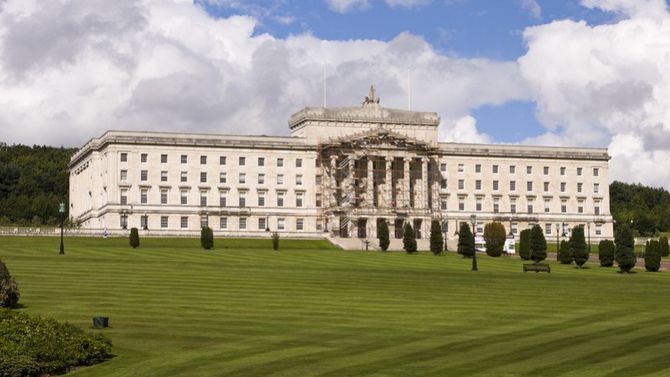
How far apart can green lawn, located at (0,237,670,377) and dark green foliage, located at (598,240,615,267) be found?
22.5m

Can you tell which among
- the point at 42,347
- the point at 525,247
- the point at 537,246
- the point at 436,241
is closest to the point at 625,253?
the point at 537,246

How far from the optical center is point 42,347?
36094 millimetres

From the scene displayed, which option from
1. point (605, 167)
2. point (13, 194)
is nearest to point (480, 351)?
point (605, 167)

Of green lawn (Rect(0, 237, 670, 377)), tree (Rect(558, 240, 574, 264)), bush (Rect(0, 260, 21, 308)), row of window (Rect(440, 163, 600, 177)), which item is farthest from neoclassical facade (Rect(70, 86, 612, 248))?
bush (Rect(0, 260, 21, 308))

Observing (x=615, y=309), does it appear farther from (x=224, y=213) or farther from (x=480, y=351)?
(x=224, y=213)

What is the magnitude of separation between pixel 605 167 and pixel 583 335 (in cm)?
14432

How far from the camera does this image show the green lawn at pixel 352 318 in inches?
1403

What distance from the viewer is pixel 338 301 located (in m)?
54.8

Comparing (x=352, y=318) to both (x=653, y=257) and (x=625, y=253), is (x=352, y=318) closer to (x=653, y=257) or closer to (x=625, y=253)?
(x=625, y=253)

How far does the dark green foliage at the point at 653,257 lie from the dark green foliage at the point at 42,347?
69.8m

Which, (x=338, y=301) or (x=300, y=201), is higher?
(x=300, y=201)

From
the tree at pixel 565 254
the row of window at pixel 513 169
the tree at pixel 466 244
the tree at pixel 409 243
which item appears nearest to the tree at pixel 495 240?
the tree at pixel 466 244

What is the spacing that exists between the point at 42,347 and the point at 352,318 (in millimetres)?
15434

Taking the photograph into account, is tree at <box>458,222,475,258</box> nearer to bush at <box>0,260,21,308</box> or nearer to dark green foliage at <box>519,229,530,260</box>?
dark green foliage at <box>519,229,530,260</box>
